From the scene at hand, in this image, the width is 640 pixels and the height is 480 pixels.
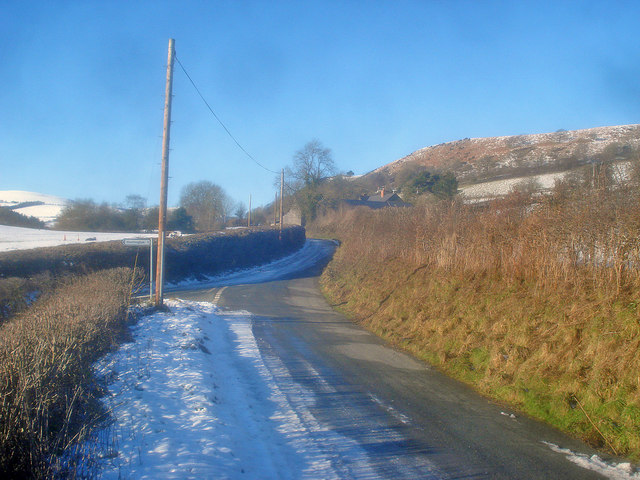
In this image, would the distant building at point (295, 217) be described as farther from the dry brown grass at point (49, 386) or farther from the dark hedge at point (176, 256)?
the dry brown grass at point (49, 386)

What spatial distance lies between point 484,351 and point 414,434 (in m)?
3.69

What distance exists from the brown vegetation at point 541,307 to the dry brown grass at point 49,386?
615 cm

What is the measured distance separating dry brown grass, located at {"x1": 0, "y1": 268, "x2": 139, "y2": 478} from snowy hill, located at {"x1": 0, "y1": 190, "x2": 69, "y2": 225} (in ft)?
145

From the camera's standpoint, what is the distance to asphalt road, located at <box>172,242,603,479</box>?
16.4 feet

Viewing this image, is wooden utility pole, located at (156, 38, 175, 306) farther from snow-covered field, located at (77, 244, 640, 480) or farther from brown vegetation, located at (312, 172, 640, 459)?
brown vegetation, located at (312, 172, 640, 459)

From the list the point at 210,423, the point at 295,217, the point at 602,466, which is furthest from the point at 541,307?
the point at 295,217

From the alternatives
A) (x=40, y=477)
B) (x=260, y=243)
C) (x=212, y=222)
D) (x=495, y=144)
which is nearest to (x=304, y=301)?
(x=40, y=477)

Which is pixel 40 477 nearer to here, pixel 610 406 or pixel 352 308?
pixel 610 406

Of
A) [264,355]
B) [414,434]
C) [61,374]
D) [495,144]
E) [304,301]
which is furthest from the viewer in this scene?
[495,144]

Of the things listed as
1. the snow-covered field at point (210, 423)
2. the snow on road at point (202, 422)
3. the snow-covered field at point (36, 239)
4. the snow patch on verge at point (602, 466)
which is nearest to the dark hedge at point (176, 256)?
A: the snow-covered field at point (36, 239)

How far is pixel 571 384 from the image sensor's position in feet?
21.9

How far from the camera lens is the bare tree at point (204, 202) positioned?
219ft

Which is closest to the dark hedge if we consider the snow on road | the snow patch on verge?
the snow on road

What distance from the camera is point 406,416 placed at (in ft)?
21.1
